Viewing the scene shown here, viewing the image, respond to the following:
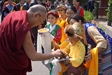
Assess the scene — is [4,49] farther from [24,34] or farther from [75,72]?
[75,72]

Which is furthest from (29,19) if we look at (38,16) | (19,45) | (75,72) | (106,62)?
(106,62)

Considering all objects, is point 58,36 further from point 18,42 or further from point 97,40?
point 18,42

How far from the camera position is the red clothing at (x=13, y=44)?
2643mm

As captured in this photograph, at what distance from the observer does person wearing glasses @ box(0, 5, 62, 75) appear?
265 cm

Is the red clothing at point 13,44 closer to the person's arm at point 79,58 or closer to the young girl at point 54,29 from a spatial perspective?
the person's arm at point 79,58

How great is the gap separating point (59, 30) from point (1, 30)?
89.8 inches

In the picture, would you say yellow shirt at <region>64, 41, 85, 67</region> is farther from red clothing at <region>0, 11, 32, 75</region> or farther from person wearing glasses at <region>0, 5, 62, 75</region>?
red clothing at <region>0, 11, 32, 75</region>

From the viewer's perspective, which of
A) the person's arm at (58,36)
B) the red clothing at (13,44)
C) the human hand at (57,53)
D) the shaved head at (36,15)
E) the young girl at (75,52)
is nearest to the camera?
the red clothing at (13,44)

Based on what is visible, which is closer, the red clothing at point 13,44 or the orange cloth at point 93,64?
the red clothing at point 13,44

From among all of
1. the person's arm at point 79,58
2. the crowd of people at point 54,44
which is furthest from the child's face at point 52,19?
the person's arm at point 79,58

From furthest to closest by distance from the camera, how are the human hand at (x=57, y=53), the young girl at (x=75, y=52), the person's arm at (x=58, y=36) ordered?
the person's arm at (x=58, y=36), the young girl at (x=75, y=52), the human hand at (x=57, y=53)

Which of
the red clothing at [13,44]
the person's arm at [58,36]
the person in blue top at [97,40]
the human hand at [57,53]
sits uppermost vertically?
the red clothing at [13,44]

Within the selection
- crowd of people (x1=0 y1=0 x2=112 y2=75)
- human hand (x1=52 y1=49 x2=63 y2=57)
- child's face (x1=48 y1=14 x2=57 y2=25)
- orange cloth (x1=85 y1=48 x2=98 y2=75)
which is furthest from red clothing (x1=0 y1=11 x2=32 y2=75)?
child's face (x1=48 y1=14 x2=57 y2=25)

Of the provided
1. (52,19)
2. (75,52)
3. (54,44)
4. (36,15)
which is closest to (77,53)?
(75,52)
